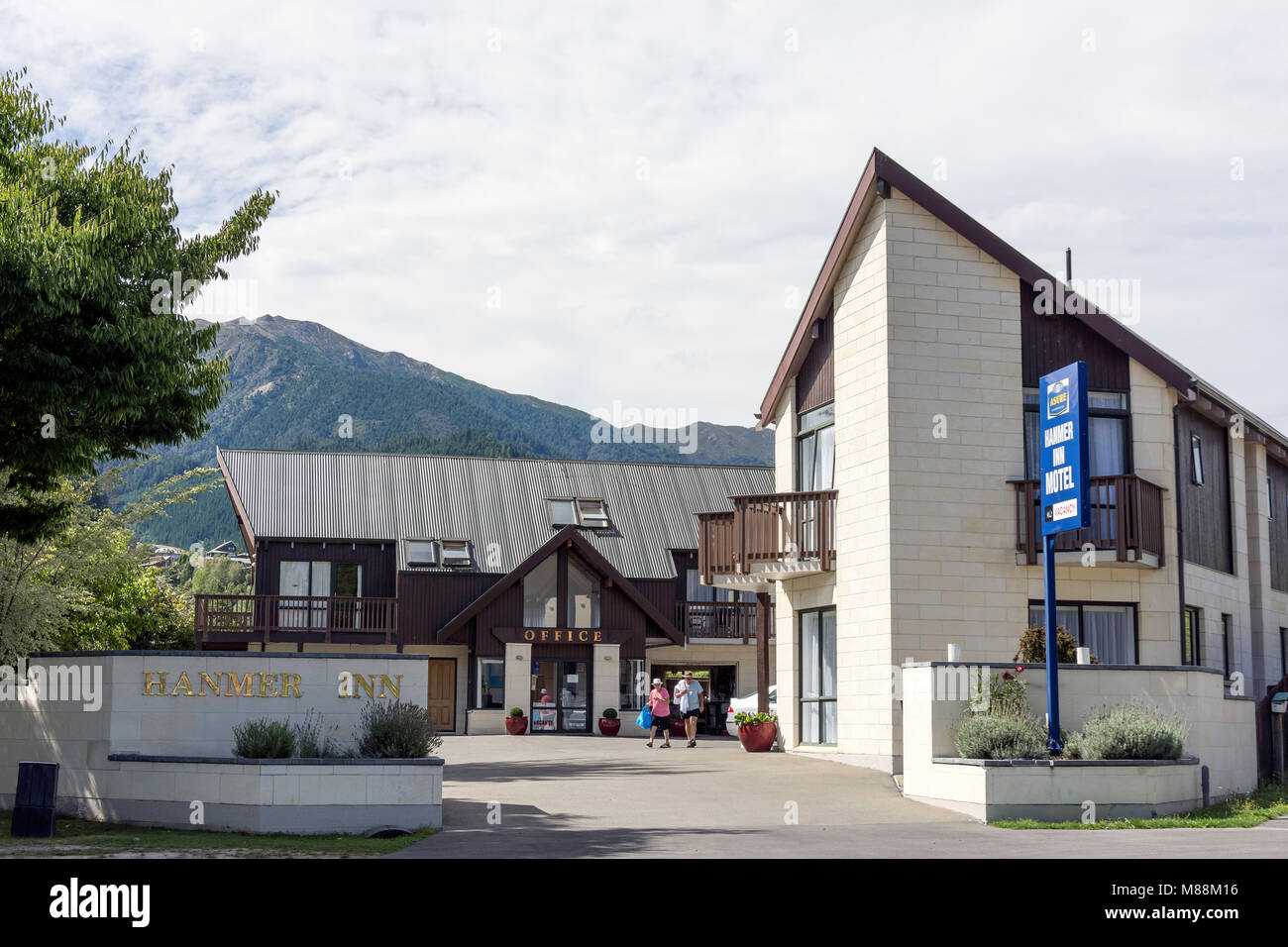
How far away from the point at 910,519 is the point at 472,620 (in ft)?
68.1

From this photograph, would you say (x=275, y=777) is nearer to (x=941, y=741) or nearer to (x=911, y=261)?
(x=941, y=741)

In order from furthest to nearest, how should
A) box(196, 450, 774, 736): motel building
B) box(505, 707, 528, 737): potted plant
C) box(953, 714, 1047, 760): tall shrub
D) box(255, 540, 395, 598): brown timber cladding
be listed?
box(255, 540, 395, 598): brown timber cladding
box(196, 450, 774, 736): motel building
box(505, 707, 528, 737): potted plant
box(953, 714, 1047, 760): tall shrub

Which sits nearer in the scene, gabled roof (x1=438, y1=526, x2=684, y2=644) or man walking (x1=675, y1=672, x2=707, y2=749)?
man walking (x1=675, y1=672, x2=707, y2=749)

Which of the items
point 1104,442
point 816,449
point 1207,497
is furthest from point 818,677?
point 1207,497

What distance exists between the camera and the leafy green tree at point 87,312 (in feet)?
46.0

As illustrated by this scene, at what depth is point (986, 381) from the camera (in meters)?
22.4

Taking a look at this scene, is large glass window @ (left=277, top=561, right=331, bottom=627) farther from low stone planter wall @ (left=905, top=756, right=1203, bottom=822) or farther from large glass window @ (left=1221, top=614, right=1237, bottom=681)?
low stone planter wall @ (left=905, top=756, right=1203, bottom=822)

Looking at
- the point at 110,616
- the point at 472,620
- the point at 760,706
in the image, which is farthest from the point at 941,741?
the point at 472,620

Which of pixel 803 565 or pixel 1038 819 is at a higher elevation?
pixel 803 565

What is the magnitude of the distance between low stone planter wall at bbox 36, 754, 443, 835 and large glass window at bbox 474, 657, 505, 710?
23772 millimetres

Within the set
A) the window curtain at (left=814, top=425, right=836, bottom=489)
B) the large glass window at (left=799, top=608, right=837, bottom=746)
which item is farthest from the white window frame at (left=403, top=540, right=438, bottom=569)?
the window curtain at (left=814, top=425, right=836, bottom=489)

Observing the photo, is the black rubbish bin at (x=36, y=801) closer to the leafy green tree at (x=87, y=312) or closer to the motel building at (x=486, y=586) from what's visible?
the leafy green tree at (x=87, y=312)

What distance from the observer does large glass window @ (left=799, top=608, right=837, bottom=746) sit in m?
23.3

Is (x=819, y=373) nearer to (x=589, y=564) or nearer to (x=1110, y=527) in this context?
(x=1110, y=527)
